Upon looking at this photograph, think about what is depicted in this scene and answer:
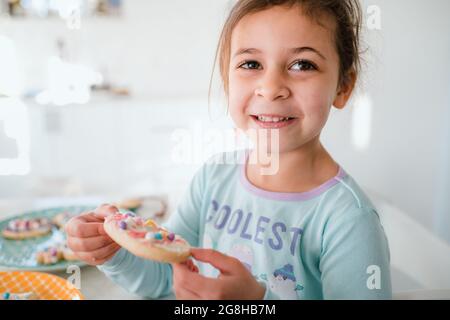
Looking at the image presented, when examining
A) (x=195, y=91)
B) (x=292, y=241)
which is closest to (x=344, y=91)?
(x=292, y=241)

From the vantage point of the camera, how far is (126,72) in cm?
243

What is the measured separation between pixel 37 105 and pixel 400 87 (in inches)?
68.2

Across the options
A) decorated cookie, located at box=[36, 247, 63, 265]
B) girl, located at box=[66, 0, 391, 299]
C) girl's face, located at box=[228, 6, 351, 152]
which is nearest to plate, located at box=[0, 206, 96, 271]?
decorated cookie, located at box=[36, 247, 63, 265]

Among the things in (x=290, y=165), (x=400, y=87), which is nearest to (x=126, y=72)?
(x=400, y=87)

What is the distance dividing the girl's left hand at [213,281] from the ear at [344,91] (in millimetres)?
232

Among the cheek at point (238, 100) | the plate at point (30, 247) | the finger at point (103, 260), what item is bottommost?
the plate at point (30, 247)

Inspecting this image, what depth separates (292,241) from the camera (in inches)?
20.2

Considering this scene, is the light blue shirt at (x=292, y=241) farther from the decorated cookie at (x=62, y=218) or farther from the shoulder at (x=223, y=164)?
the decorated cookie at (x=62, y=218)

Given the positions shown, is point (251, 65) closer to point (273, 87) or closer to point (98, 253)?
point (273, 87)

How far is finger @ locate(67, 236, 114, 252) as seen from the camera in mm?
485

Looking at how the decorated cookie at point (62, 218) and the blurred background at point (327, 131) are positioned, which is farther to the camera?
the decorated cookie at point (62, 218)

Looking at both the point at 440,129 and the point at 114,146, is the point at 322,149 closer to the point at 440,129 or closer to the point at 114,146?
the point at 440,129

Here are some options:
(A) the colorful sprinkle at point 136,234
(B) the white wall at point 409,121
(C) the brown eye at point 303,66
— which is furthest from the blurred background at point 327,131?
(A) the colorful sprinkle at point 136,234

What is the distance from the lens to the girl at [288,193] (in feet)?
1.53
